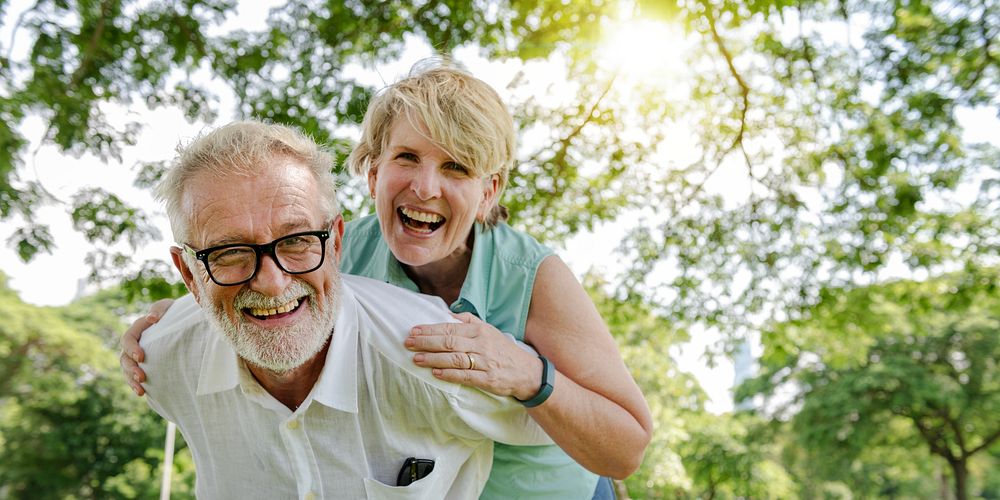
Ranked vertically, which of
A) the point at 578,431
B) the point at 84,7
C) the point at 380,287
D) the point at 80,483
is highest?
the point at 84,7

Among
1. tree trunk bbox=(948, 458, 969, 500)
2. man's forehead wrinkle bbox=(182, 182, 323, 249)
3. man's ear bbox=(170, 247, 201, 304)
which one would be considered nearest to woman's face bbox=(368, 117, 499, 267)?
man's forehead wrinkle bbox=(182, 182, 323, 249)

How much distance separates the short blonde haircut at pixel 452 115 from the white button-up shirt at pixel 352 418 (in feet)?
1.41

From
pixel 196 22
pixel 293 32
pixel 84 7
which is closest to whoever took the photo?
pixel 84 7

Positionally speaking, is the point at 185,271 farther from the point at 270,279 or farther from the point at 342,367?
the point at 342,367

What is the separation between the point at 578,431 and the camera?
1.84m

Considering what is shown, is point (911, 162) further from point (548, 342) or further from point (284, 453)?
point (284, 453)

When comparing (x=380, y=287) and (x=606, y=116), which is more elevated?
(x=606, y=116)

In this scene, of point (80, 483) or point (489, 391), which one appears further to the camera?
point (80, 483)

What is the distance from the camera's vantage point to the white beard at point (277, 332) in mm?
1786

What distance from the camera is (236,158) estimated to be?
1753 mm

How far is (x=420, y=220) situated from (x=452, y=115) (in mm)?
322

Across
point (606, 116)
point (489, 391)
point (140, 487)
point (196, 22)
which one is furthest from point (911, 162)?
point (140, 487)

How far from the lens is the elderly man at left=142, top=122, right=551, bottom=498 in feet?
5.72

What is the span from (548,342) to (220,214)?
0.88m
